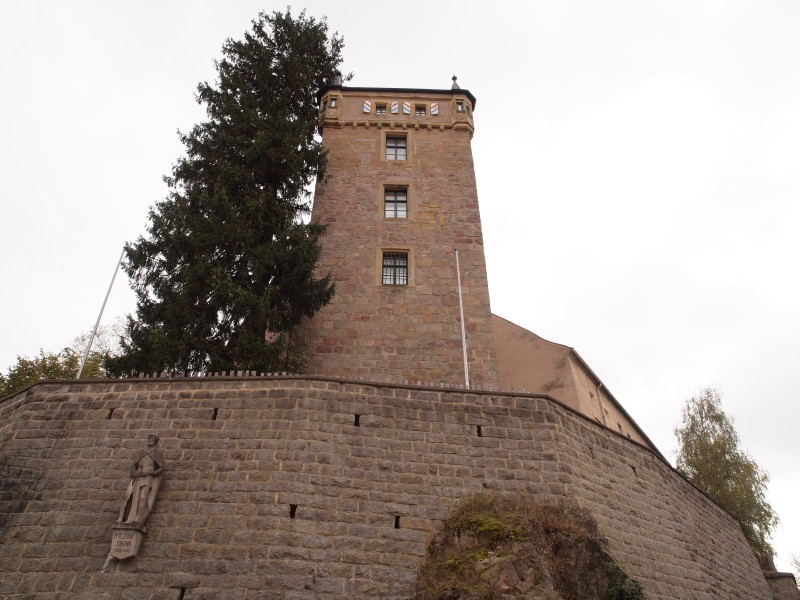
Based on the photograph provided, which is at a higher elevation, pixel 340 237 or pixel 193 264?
pixel 340 237

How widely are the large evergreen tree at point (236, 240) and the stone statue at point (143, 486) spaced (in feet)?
9.35

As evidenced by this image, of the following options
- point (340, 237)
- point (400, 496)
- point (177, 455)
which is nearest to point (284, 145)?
point (340, 237)

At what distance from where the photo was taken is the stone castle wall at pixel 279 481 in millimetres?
8578

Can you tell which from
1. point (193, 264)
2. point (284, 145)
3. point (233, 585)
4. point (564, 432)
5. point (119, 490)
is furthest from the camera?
point (284, 145)

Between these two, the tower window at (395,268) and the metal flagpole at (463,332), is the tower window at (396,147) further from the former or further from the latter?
the metal flagpole at (463,332)

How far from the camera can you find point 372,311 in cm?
1583

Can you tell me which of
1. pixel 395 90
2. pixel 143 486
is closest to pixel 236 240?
pixel 143 486

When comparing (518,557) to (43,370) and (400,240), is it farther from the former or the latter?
(43,370)

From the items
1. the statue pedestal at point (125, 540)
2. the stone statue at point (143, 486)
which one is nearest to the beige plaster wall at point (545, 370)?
the stone statue at point (143, 486)

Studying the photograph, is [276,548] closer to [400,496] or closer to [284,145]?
[400,496]

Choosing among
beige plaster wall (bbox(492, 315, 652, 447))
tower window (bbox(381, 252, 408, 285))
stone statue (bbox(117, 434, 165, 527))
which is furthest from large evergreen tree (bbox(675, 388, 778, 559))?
stone statue (bbox(117, 434, 165, 527))

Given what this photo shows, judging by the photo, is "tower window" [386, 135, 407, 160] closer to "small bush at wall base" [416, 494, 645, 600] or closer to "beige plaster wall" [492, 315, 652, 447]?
"beige plaster wall" [492, 315, 652, 447]

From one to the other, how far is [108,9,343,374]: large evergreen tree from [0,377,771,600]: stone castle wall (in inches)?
76.5

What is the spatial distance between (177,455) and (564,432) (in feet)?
21.9
